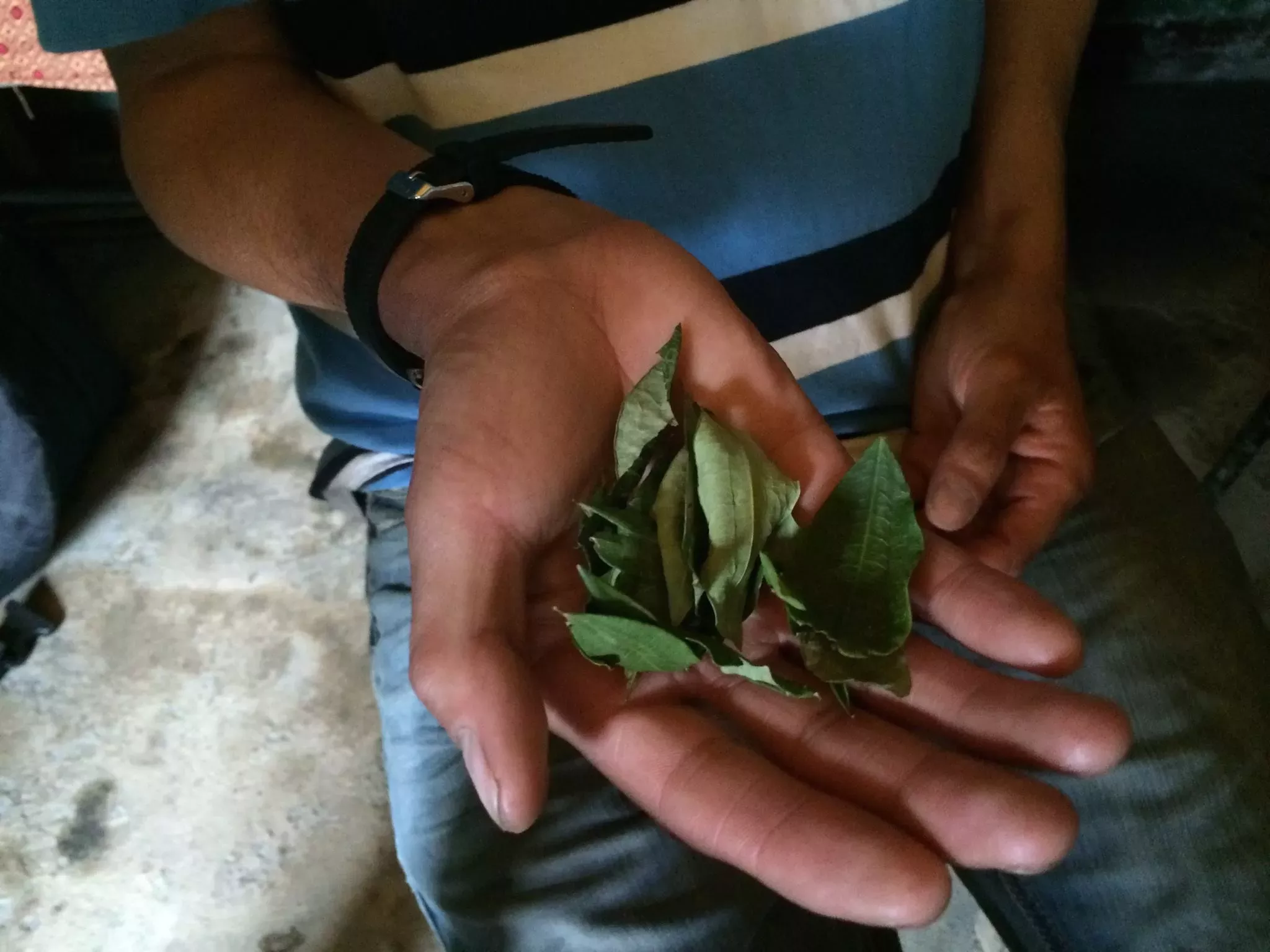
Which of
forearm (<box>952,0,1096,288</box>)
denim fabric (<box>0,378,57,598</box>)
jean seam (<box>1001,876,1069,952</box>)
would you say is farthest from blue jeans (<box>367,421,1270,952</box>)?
denim fabric (<box>0,378,57,598</box>)

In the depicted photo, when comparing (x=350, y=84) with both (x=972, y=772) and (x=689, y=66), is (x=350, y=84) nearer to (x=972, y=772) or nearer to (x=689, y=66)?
(x=689, y=66)

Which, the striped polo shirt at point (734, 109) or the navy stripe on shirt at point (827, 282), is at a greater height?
the striped polo shirt at point (734, 109)

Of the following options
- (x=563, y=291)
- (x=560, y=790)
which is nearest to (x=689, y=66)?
(x=563, y=291)

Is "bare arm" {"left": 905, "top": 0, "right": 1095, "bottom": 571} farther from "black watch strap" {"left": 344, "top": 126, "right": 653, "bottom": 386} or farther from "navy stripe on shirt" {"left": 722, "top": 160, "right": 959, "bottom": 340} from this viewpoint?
"black watch strap" {"left": 344, "top": 126, "right": 653, "bottom": 386}

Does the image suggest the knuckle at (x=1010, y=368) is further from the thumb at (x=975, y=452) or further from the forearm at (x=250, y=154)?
the forearm at (x=250, y=154)

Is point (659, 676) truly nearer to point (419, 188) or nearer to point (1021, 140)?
point (419, 188)

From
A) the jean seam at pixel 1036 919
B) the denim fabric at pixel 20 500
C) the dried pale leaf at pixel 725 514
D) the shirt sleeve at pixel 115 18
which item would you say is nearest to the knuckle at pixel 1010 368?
the dried pale leaf at pixel 725 514

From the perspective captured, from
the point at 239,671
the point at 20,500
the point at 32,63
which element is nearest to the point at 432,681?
the point at 239,671
